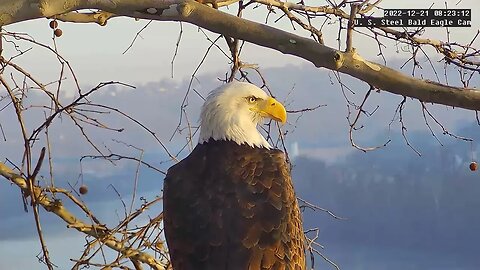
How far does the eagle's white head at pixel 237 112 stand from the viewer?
1.97 m

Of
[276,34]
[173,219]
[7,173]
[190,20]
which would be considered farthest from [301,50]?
[7,173]

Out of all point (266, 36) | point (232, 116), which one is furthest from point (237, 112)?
point (266, 36)

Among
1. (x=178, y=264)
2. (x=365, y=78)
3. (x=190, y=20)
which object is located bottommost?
(x=178, y=264)

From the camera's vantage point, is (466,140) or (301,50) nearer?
(301,50)

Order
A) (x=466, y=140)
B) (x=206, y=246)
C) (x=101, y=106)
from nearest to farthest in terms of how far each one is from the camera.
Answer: (x=206, y=246), (x=101, y=106), (x=466, y=140)

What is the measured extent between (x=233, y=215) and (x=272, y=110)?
450mm

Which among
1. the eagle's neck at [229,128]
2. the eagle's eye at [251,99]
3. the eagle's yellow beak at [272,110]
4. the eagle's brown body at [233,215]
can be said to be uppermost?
the eagle's eye at [251,99]

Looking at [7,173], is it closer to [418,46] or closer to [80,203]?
[80,203]

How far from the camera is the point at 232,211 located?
64.3 inches

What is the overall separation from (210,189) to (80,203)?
0.78 m

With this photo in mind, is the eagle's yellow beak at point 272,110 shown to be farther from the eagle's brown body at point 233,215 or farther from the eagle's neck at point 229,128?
the eagle's brown body at point 233,215

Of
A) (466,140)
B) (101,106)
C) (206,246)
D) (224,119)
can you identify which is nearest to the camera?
(206,246)

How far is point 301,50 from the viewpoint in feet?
5.51

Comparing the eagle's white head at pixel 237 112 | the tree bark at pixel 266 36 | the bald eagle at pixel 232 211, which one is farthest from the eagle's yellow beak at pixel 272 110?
the tree bark at pixel 266 36
